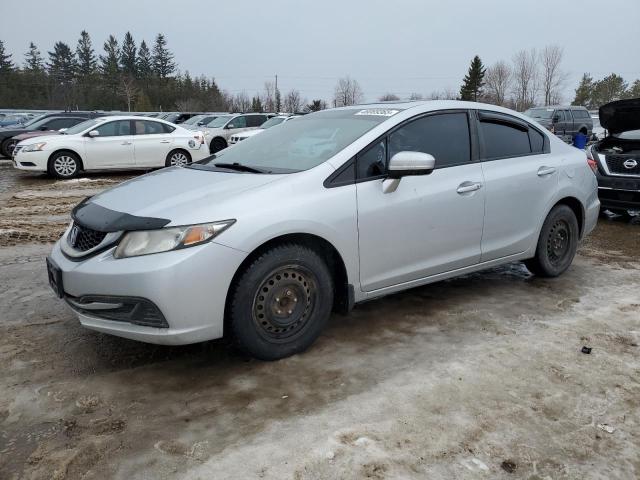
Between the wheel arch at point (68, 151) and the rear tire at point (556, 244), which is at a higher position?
the wheel arch at point (68, 151)

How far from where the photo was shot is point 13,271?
5.12 meters

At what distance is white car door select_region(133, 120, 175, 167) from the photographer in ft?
42.9

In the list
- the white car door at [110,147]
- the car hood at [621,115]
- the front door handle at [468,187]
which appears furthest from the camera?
the white car door at [110,147]

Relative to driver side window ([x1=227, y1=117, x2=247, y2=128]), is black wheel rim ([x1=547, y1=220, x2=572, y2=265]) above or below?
below

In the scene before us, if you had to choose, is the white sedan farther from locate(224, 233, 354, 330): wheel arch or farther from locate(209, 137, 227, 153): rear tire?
locate(224, 233, 354, 330): wheel arch

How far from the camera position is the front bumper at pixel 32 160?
1192 cm

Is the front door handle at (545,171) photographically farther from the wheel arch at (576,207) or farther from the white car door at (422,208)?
the white car door at (422,208)

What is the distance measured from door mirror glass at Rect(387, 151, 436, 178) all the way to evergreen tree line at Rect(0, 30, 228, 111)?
60528 mm

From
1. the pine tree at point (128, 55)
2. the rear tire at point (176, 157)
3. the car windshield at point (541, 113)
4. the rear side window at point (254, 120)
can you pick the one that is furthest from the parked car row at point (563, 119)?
the pine tree at point (128, 55)

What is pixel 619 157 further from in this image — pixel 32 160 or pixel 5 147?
pixel 5 147

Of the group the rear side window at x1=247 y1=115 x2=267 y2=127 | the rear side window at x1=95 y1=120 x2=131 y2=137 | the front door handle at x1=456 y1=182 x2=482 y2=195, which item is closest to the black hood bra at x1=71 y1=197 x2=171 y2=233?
the front door handle at x1=456 y1=182 x2=482 y2=195

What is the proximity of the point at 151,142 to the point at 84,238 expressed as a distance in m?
10.6

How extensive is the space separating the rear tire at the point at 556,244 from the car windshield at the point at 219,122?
683 inches

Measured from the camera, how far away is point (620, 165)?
7.69 meters
